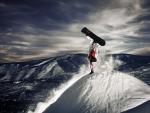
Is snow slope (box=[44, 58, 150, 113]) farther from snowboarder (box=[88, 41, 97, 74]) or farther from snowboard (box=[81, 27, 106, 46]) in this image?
snowboard (box=[81, 27, 106, 46])

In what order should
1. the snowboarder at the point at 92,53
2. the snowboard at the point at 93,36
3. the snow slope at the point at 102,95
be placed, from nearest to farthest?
the snow slope at the point at 102,95 < the snowboard at the point at 93,36 < the snowboarder at the point at 92,53

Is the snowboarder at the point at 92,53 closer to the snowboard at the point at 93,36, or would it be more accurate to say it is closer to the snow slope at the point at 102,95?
the snowboard at the point at 93,36

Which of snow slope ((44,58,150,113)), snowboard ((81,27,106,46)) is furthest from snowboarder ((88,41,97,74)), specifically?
snow slope ((44,58,150,113))

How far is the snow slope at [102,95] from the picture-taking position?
2469 cm

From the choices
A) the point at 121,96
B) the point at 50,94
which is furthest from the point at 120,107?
the point at 50,94

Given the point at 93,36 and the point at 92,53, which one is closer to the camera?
the point at 93,36

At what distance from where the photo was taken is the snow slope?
24688 mm

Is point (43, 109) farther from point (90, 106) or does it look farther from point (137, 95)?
point (137, 95)

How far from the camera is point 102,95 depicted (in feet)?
90.7

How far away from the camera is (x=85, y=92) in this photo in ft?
94.4

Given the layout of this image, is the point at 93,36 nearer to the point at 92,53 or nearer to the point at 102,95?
the point at 92,53

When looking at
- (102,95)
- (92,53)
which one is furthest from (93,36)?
(102,95)

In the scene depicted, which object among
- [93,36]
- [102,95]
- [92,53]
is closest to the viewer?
[102,95]

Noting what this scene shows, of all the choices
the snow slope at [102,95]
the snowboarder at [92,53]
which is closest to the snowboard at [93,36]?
the snowboarder at [92,53]
